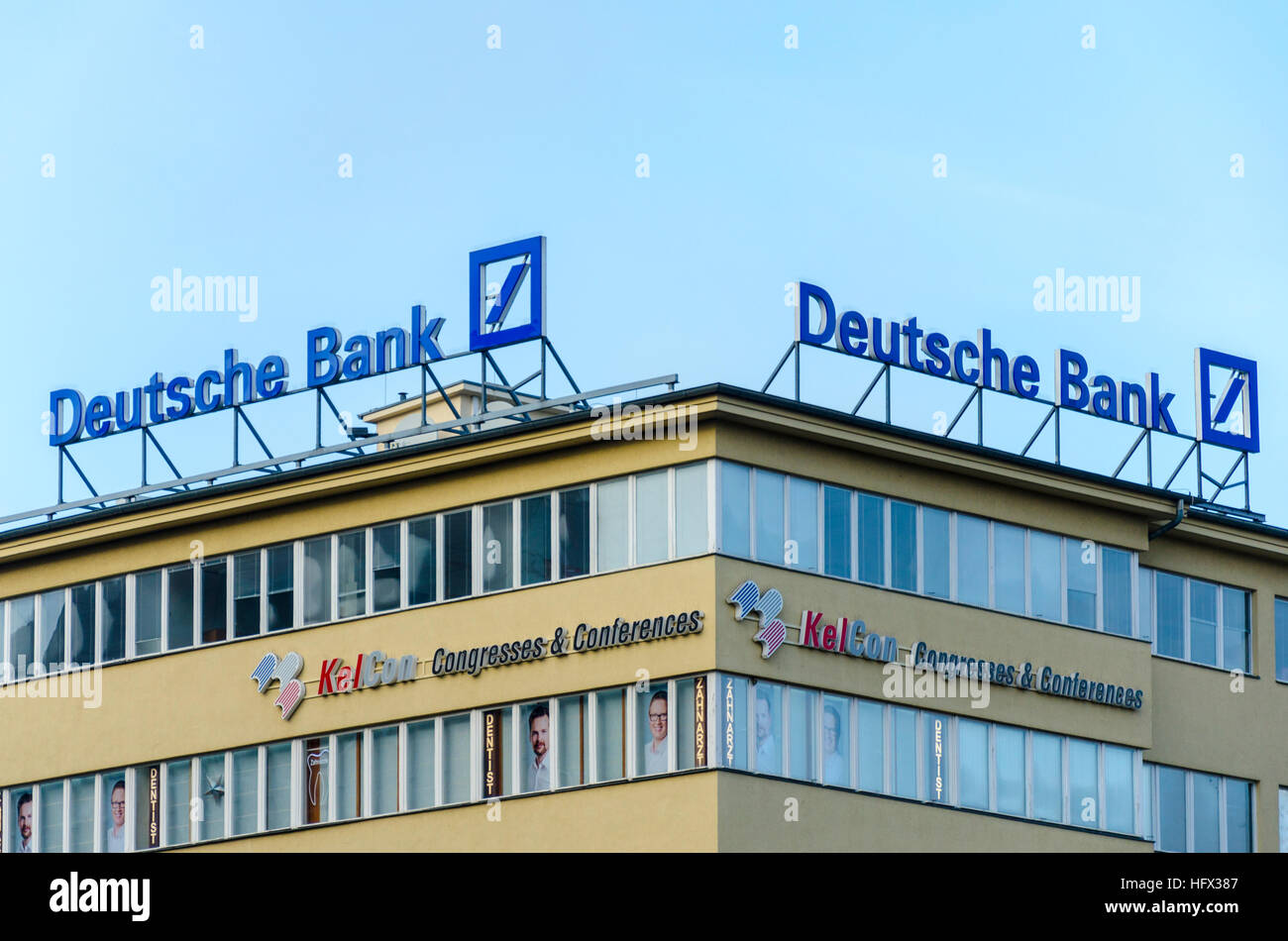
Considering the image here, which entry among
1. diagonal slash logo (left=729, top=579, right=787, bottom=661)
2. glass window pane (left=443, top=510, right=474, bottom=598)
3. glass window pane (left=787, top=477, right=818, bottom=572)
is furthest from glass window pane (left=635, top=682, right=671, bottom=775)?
glass window pane (left=443, top=510, right=474, bottom=598)

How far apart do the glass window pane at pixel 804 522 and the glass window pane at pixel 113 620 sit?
55.4 ft

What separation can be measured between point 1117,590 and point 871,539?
7334mm

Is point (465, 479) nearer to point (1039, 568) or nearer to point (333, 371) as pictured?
point (333, 371)

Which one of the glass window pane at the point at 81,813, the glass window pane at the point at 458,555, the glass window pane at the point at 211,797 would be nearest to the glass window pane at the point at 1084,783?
the glass window pane at the point at 458,555

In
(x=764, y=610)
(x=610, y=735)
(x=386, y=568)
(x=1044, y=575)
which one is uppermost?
(x=386, y=568)

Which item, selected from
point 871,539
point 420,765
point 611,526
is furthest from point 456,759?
point 871,539

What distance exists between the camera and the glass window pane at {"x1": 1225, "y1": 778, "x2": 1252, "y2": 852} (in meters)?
58.8

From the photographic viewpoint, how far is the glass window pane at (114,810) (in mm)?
57094

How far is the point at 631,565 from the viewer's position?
167 feet

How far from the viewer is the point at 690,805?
48.6 metres

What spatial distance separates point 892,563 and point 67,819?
2032 centimetres

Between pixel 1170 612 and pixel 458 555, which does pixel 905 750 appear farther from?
pixel 458 555
